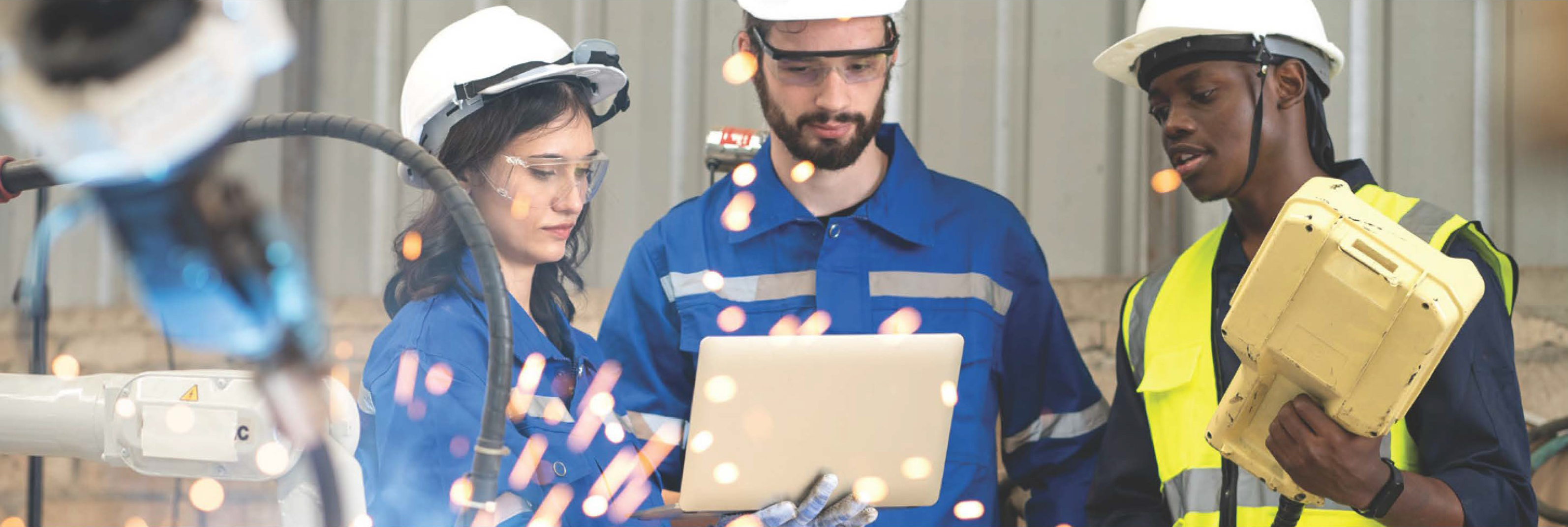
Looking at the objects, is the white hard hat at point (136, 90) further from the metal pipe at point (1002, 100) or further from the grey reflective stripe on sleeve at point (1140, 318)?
the metal pipe at point (1002, 100)

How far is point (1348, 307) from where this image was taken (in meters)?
1.33

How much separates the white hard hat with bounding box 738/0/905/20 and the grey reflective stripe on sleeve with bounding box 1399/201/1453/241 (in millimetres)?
883

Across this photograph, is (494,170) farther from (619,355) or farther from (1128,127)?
(1128,127)

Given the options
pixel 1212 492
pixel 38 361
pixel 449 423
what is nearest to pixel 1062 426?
pixel 1212 492

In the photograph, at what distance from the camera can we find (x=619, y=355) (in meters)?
2.12

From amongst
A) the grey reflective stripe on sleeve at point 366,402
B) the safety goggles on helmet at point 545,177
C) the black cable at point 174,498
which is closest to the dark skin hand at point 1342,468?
the safety goggles on helmet at point 545,177

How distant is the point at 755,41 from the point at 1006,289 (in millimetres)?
622

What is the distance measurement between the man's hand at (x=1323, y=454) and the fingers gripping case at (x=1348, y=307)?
0.7 inches

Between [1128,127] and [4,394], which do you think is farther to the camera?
[1128,127]

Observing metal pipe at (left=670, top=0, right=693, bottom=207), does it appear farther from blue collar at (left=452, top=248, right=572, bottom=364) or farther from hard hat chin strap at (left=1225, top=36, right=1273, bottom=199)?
hard hat chin strap at (left=1225, top=36, right=1273, bottom=199)

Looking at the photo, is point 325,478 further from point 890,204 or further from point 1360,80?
point 1360,80

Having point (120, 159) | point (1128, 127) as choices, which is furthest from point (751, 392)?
point (1128, 127)

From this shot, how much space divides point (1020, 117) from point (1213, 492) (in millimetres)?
1566

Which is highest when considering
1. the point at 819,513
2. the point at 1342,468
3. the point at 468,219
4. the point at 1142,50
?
the point at 1142,50
